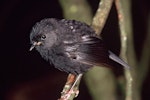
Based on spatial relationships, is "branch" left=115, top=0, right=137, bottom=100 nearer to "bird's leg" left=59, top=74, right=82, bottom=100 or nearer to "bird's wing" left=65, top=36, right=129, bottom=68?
"bird's wing" left=65, top=36, right=129, bottom=68

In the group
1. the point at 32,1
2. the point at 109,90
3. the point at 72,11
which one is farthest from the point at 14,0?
the point at 109,90

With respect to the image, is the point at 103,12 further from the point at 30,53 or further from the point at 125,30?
the point at 30,53

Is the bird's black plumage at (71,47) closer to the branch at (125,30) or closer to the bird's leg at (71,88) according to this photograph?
the bird's leg at (71,88)

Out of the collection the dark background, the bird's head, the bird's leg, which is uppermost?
the bird's head

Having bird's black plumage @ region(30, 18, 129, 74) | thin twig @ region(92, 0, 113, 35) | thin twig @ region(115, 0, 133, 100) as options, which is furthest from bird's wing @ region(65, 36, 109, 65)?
thin twig @ region(115, 0, 133, 100)

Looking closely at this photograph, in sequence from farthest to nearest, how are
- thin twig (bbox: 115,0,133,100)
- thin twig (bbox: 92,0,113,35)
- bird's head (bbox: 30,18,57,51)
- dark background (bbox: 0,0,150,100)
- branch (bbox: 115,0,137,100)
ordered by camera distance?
dark background (bbox: 0,0,150,100)
thin twig (bbox: 92,0,113,35)
bird's head (bbox: 30,18,57,51)
branch (bbox: 115,0,137,100)
thin twig (bbox: 115,0,133,100)

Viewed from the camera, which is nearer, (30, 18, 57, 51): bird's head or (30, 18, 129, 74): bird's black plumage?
(30, 18, 57, 51): bird's head

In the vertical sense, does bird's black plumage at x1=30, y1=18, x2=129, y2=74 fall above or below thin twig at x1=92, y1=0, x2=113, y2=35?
below

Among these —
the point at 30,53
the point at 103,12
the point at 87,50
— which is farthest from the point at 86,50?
the point at 30,53
